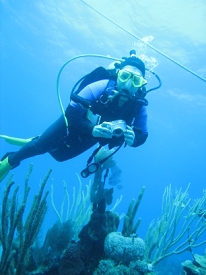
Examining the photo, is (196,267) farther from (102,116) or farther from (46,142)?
(46,142)

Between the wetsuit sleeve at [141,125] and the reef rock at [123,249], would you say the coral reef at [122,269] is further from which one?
the wetsuit sleeve at [141,125]

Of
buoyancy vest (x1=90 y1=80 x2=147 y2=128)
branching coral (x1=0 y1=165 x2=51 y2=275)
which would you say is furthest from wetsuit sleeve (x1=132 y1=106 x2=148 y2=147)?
branching coral (x1=0 y1=165 x2=51 y2=275)

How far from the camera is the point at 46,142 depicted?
4836 millimetres

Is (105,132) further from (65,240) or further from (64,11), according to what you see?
(64,11)

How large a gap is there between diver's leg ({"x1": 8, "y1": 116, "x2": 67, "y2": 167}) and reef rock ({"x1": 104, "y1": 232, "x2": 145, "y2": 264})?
6.68 feet

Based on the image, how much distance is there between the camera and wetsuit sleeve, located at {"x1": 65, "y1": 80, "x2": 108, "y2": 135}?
4.02m

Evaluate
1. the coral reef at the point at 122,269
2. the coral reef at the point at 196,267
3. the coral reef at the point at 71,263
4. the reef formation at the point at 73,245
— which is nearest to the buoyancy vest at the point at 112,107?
the reef formation at the point at 73,245

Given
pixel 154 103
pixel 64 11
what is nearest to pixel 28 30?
pixel 64 11

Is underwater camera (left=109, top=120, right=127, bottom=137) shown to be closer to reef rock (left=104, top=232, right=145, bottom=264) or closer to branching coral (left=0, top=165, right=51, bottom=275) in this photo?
branching coral (left=0, top=165, right=51, bottom=275)

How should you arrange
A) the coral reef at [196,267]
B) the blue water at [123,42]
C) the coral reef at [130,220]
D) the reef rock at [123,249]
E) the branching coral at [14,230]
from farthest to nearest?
the blue water at [123,42]
the coral reef at [130,220]
the coral reef at [196,267]
the reef rock at [123,249]
the branching coral at [14,230]

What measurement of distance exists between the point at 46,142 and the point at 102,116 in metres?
1.29

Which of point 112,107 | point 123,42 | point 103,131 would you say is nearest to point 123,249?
point 103,131

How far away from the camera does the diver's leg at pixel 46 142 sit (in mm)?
4730

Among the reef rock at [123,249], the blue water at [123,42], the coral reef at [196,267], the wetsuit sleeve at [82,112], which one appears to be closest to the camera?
the wetsuit sleeve at [82,112]
